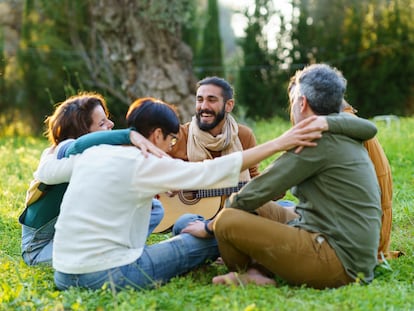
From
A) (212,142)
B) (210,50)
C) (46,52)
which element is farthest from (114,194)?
(210,50)

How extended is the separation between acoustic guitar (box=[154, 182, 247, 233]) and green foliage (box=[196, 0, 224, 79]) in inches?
437

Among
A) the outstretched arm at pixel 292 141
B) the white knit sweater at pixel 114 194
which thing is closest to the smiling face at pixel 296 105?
the outstretched arm at pixel 292 141

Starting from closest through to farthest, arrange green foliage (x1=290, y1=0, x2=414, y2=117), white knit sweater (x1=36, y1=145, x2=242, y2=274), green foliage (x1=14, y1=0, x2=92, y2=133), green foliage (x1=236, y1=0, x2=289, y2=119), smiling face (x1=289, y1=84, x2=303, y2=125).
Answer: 1. white knit sweater (x1=36, y1=145, x2=242, y2=274)
2. smiling face (x1=289, y1=84, x2=303, y2=125)
3. green foliage (x1=14, y1=0, x2=92, y2=133)
4. green foliage (x1=290, y1=0, x2=414, y2=117)
5. green foliage (x1=236, y1=0, x2=289, y2=119)

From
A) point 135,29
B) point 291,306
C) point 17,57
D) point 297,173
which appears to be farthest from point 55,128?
point 17,57

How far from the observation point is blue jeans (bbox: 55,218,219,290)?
3.74 meters

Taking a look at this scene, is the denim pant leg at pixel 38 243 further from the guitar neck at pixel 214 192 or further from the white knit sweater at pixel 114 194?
the guitar neck at pixel 214 192

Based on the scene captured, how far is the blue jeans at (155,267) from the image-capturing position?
3.74 m

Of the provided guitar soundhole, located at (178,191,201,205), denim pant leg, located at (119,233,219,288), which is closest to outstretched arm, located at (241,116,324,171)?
denim pant leg, located at (119,233,219,288)

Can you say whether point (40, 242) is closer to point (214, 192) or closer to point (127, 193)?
point (127, 193)

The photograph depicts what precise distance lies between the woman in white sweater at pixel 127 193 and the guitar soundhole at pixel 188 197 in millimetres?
1835

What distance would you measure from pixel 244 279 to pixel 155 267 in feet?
1.66

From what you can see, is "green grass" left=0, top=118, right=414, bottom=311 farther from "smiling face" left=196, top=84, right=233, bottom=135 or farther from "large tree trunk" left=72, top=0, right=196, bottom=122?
"large tree trunk" left=72, top=0, right=196, bottom=122

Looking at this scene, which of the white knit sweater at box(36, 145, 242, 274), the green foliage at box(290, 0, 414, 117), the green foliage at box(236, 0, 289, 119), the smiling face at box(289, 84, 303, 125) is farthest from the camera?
the green foliage at box(236, 0, 289, 119)

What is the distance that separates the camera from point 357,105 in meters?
16.3
